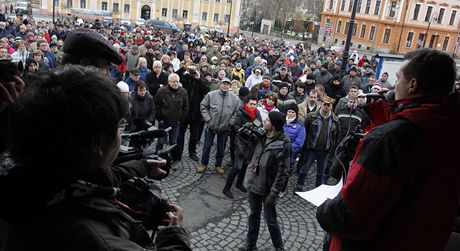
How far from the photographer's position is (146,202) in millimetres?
1742

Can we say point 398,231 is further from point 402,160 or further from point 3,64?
point 3,64

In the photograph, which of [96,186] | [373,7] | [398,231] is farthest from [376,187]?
[373,7]

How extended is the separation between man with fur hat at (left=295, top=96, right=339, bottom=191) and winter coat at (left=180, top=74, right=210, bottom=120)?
2.44 meters

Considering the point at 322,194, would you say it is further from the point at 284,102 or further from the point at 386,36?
the point at 386,36

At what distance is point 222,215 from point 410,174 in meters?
4.25

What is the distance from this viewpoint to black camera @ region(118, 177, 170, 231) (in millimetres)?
1727

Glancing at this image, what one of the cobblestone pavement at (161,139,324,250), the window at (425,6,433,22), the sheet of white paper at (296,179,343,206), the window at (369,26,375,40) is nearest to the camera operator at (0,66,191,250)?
the sheet of white paper at (296,179,343,206)

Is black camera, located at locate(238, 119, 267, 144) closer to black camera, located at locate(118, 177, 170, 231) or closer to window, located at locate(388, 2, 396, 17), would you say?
black camera, located at locate(118, 177, 170, 231)

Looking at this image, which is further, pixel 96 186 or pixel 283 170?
pixel 283 170

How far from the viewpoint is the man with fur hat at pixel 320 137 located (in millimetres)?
7070

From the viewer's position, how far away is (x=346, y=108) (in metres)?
8.00

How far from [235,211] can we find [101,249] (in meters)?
5.06

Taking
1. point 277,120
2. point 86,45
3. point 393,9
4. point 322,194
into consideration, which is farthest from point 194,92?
point 393,9

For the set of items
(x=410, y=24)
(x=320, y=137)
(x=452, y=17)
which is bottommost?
(x=320, y=137)
